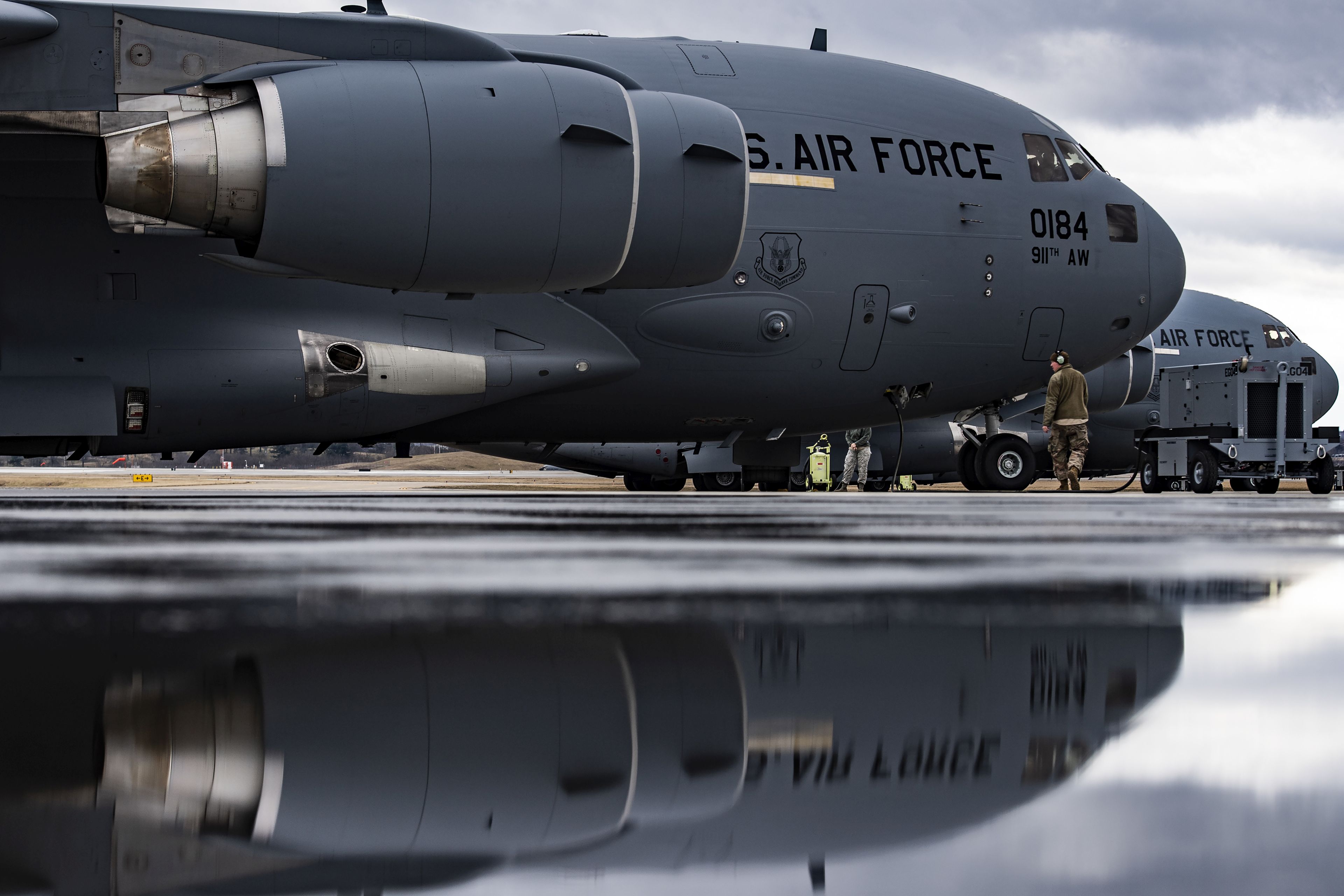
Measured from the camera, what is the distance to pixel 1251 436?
50.1 ft

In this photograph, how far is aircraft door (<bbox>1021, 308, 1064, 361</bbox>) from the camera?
896 centimetres

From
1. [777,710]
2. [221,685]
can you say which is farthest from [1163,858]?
[221,685]

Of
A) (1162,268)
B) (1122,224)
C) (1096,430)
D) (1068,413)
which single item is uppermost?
(1122,224)

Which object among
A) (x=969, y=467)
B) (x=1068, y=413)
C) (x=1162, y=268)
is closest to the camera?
(x=1162, y=268)

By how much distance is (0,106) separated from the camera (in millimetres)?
5199

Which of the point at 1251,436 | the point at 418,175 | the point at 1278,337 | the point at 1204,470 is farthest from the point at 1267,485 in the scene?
the point at 418,175

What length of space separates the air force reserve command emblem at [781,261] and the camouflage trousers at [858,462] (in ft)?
37.3

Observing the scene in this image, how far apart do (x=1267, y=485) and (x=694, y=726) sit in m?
16.7

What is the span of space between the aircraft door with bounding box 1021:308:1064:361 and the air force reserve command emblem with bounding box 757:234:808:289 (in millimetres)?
2061

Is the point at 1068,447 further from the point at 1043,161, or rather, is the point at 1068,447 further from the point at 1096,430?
the point at 1096,430

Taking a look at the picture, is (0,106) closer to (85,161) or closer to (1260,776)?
(85,161)

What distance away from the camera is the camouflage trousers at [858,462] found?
19281 millimetres

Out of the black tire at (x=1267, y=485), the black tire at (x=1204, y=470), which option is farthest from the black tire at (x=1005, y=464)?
the black tire at (x=1267, y=485)

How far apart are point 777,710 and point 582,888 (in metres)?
0.62
